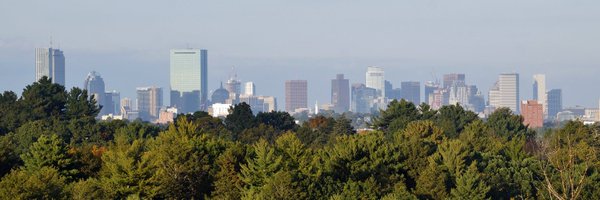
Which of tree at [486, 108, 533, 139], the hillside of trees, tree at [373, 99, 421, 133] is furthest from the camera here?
tree at [486, 108, 533, 139]

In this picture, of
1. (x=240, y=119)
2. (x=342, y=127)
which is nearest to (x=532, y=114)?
(x=240, y=119)

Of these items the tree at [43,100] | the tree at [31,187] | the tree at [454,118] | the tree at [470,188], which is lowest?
the tree at [470,188]

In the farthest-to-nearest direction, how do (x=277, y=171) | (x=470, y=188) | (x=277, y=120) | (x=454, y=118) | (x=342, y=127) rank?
(x=277, y=120) < (x=454, y=118) < (x=342, y=127) < (x=470, y=188) < (x=277, y=171)

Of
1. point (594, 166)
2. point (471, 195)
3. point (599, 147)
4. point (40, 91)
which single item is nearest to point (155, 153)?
point (471, 195)

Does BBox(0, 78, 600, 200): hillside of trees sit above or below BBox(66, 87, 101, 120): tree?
below

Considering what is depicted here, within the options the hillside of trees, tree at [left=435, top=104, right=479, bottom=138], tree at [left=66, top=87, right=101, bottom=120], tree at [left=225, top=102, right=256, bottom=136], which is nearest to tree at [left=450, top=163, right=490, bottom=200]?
the hillside of trees

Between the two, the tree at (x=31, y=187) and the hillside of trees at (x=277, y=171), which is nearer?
the tree at (x=31, y=187)

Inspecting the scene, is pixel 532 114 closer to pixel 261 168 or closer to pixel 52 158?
pixel 261 168

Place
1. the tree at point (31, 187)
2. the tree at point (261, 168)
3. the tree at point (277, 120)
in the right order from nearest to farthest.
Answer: the tree at point (31, 187), the tree at point (261, 168), the tree at point (277, 120)

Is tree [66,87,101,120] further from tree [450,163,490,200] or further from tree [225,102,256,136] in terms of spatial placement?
tree [450,163,490,200]

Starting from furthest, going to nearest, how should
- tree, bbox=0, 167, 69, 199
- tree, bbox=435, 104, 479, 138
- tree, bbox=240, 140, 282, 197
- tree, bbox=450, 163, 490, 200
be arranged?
1. tree, bbox=435, 104, 479, 138
2. tree, bbox=450, 163, 490, 200
3. tree, bbox=240, 140, 282, 197
4. tree, bbox=0, 167, 69, 199

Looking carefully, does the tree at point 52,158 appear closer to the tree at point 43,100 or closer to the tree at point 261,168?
the tree at point 261,168

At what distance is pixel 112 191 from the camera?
116 feet

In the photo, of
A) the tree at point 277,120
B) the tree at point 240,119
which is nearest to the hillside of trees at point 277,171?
the tree at point 240,119
